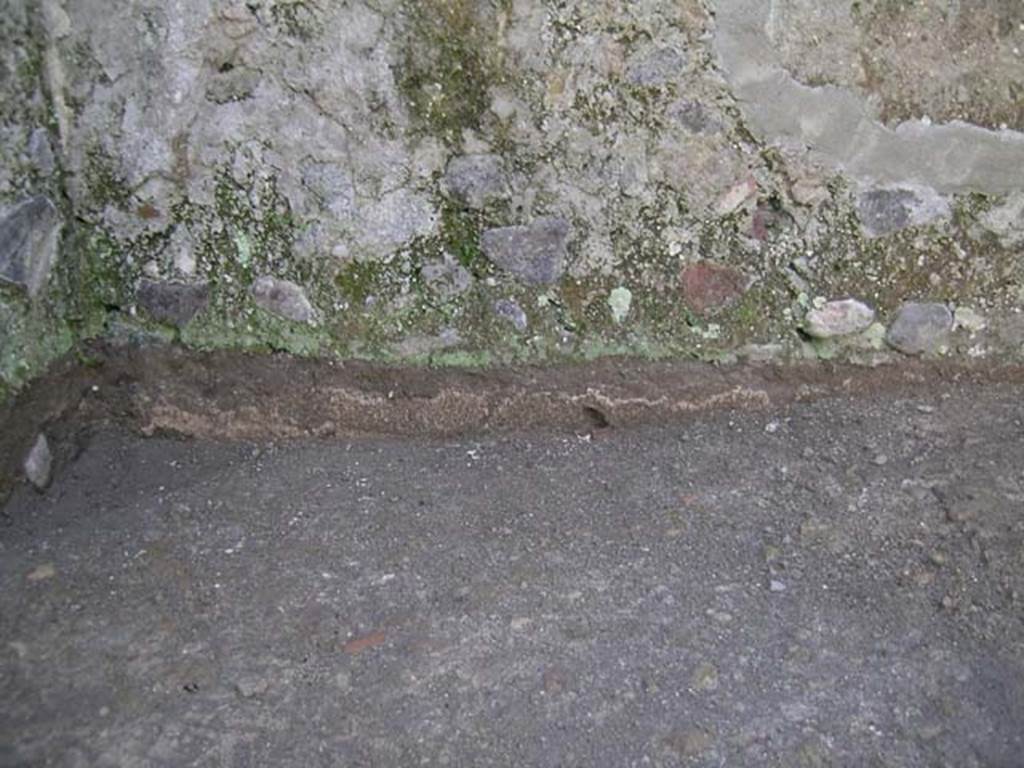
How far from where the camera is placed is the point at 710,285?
8.29 ft

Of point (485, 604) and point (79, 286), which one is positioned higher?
point (79, 286)

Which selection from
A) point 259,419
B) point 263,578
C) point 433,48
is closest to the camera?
point 263,578

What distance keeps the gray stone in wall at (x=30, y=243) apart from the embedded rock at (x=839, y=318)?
155 centimetres

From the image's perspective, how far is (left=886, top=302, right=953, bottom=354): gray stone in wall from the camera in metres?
2.54

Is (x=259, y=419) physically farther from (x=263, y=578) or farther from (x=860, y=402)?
(x=860, y=402)

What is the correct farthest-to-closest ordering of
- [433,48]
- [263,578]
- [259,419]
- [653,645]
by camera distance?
1. [259,419]
2. [433,48]
3. [263,578]
4. [653,645]

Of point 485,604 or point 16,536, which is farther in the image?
point 16,536

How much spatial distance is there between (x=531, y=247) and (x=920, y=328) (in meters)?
0.83

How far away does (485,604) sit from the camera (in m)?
2.09

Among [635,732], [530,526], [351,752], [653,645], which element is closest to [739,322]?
[530,526]

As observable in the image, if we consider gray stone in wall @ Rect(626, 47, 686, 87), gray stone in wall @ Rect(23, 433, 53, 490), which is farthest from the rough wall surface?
gray stone in wall @ Rect(23, 433, 53, 490)

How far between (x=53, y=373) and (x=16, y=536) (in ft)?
1.17

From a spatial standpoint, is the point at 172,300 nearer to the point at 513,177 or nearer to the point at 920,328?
the point at 513,177

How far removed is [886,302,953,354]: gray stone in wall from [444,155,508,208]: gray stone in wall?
0.87m
